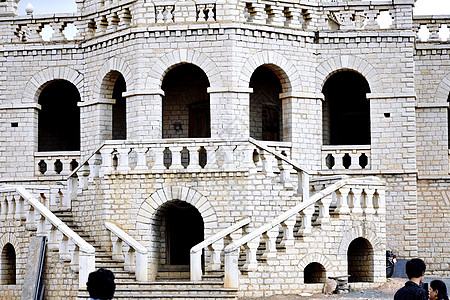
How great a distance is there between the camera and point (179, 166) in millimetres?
25938

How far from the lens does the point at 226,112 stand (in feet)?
91.1

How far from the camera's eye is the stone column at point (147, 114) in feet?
91.8

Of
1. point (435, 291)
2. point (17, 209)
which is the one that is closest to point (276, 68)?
point (17, 209)

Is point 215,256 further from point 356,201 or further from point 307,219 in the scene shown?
point 356,201

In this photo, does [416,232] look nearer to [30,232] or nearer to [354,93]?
[354,93]

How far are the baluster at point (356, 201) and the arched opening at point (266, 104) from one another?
519 cm

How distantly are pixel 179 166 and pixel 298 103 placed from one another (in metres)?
4.80

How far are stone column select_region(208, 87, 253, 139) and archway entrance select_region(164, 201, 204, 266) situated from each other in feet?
7.79

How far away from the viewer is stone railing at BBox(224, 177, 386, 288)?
23672 millimetres

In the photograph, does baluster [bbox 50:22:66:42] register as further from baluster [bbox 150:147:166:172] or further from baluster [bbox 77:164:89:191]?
baluster [bbox 150:147:166:172]

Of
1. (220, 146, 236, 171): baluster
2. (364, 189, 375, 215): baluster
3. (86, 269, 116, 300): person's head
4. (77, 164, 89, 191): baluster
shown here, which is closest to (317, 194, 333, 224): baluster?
(364, 189, 375, 215): baluster

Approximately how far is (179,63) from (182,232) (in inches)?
194

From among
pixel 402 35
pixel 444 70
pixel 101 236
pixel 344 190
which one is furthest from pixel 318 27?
pixel 101 236

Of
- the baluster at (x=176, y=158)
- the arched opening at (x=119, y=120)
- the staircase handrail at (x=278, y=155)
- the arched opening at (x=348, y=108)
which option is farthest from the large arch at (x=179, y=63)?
the arched opening at (x=348, y=108)
